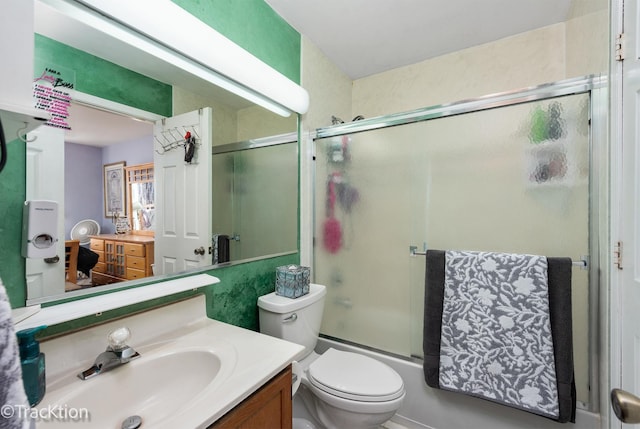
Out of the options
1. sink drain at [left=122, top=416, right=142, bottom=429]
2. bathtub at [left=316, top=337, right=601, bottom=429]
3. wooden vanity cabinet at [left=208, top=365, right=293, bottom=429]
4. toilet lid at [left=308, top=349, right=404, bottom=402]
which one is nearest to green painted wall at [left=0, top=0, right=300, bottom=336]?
sink drain at [left=122, top=416, right=142, bottom=429]

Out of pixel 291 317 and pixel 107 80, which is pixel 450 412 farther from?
pixel 107 80

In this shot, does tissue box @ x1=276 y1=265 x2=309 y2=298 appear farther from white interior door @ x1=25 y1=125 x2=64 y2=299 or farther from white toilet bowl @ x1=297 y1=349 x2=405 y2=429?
white interior door @ x1=25 y1=125 x2=64 y2=299

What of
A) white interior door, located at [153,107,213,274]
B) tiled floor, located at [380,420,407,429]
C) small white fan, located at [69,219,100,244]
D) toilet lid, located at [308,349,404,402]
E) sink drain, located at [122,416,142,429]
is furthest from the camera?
tiled floor, located at [380,420,407,429]

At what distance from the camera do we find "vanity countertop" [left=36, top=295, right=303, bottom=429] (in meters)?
0.69

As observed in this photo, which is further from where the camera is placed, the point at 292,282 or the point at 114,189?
the point at 292,282

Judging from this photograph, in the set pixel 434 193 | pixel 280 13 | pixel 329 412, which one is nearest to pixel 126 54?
pixel 280 13

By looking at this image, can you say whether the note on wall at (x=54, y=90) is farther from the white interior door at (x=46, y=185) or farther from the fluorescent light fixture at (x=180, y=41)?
the fluorescent light fixture at (x=180, y=41)

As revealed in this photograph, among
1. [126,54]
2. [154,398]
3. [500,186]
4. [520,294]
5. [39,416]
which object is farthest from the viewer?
[500,186]

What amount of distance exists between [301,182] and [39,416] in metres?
1.51

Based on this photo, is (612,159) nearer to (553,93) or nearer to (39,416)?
(553,93)

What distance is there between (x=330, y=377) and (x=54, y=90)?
1.47m

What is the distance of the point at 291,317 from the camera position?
1373mm

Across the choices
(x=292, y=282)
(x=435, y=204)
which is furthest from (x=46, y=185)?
(x=435, y=204)

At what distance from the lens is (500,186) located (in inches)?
54.1
